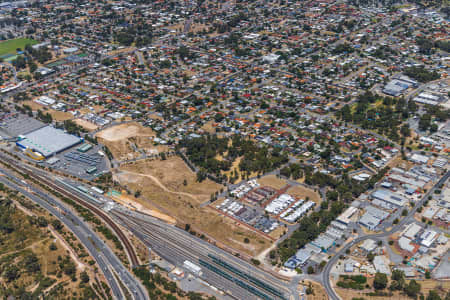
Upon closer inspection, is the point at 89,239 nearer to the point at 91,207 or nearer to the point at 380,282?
the point at 91,207

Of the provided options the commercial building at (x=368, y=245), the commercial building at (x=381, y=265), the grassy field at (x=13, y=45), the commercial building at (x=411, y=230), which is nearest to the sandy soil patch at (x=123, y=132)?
the commercial building at (x=368, y=245)

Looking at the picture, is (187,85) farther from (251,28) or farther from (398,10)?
(398,10)

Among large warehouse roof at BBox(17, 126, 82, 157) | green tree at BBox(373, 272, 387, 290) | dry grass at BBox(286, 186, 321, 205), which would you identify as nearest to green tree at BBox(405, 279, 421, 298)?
green tree at BBox(373, 272, 387, 290)

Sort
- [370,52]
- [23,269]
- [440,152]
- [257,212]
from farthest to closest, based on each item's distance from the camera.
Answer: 1. [370,52]
2. [440,152]
3. [257,212]
4. [23,269]

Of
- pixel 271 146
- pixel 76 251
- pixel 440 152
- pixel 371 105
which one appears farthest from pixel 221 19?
pixel 76 251

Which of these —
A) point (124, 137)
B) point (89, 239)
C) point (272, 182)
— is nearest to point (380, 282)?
point (272, 182)

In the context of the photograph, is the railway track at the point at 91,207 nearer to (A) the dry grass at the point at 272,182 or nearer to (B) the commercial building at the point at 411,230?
(A) the dry grass at the point at 272,182

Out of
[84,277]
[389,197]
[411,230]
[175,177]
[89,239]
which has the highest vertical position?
[84,277]
